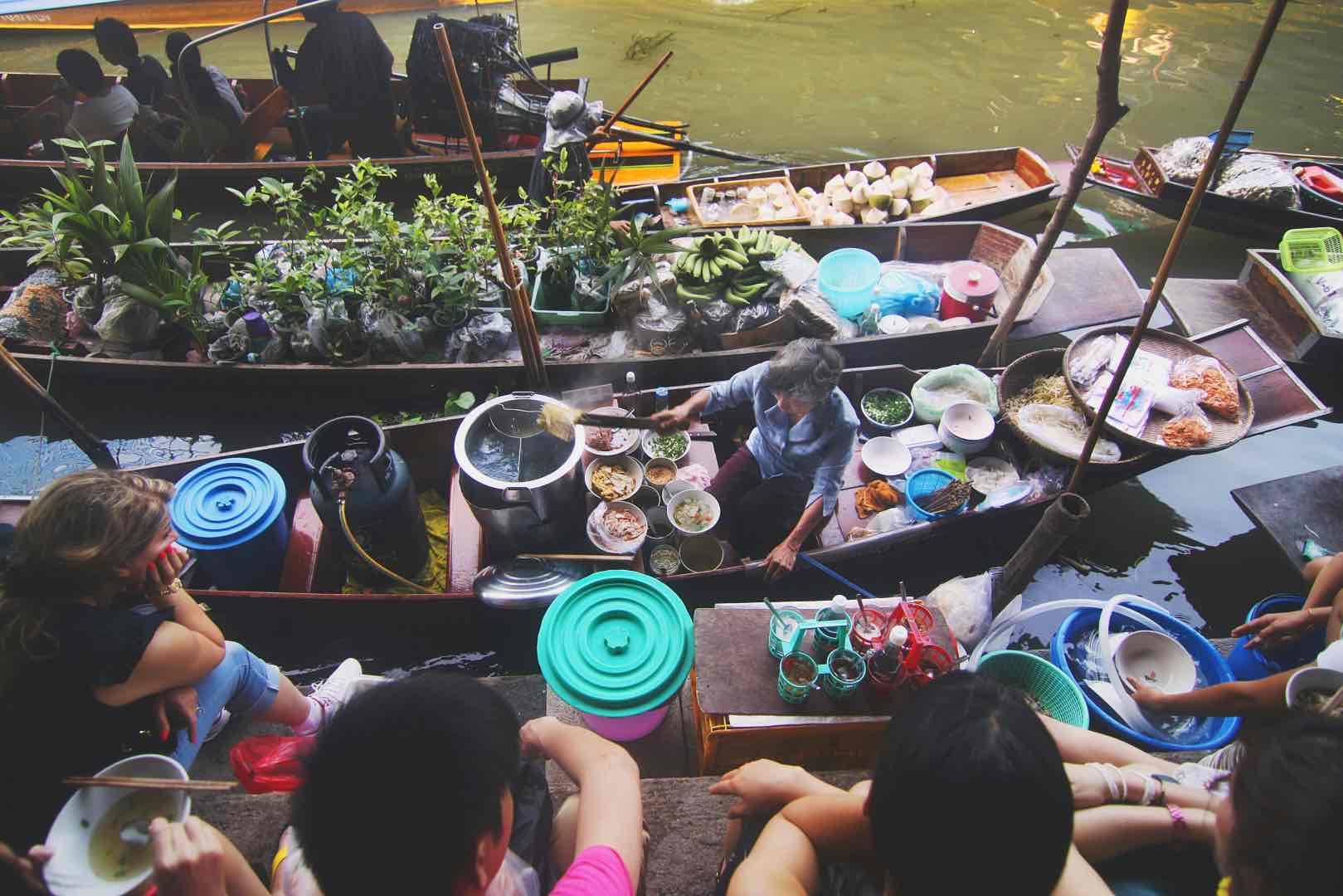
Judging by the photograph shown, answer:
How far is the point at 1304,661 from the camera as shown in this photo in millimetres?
3242

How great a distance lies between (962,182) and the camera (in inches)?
292

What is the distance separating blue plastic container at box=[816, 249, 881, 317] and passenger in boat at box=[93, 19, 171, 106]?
793cm

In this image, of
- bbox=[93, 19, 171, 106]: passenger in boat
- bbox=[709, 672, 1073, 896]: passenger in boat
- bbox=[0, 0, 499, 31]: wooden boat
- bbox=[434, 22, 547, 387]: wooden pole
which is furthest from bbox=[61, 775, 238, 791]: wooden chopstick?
bbox=[0, 0, 499, 31]: wooden boat

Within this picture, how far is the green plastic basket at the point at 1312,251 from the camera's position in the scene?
5.65m

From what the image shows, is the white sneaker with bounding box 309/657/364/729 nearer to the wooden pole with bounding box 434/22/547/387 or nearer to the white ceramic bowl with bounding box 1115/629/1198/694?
the wooden pole with bounding box 434/22/547/387

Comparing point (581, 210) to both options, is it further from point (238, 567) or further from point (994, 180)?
point (994, 180)

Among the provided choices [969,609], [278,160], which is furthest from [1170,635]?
[278,160]

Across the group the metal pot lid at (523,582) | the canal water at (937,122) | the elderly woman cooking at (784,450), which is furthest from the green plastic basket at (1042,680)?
the metal pot lid at (523,582)

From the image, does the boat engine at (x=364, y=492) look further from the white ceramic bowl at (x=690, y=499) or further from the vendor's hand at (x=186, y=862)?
the vendor's hand at (x=186, y=862)

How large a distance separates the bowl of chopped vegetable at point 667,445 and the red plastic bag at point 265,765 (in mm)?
2533

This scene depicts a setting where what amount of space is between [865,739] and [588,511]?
2.14 metres

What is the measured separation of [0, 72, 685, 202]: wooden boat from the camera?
6.81 metres

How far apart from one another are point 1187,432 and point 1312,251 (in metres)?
3.11

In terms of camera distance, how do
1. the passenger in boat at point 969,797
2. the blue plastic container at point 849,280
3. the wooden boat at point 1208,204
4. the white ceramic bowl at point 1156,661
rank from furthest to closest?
the wooden boat at point 1208,204 < the blue plastic container at point 849,280 < the white ceramic bowl at point 1156,661 < the passenger in boat at point 969,797
